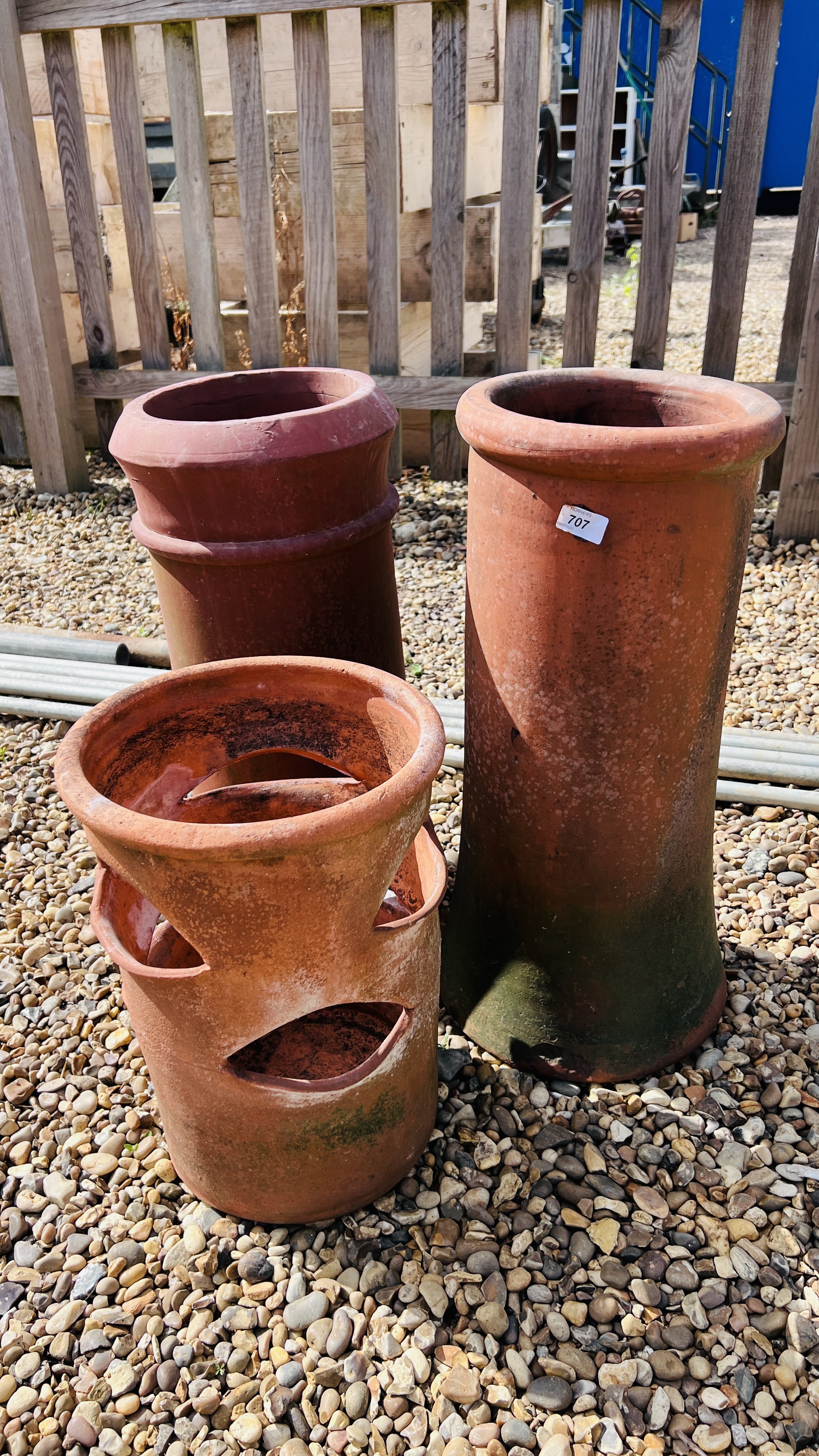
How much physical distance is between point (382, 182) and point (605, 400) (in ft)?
8.12

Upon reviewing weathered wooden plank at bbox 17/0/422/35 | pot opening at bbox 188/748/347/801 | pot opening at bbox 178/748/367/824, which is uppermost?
weathered wooden plank at bbox 17/0/422/35

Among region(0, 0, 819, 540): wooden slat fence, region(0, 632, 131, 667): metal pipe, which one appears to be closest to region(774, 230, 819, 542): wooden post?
region(0, 0, 819, 540): wooden slat fence

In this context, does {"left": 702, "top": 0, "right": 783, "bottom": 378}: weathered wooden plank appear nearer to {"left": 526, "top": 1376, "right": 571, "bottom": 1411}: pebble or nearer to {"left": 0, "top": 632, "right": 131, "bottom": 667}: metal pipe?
{"left": 0, "top": 632, "right": 131, "bottom": 667}: metal pipe

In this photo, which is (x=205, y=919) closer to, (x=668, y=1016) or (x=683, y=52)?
(x=668, y=1016)

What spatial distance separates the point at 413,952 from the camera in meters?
1.61

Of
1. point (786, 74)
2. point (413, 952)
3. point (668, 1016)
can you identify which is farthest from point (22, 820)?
point (786, 74)

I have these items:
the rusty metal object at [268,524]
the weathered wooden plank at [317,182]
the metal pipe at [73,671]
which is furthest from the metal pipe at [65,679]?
the weathered wooden plank at [317,182]

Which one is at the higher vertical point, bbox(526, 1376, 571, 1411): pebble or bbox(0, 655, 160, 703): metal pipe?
bbox(0, 655, 160, 703): metal pipe

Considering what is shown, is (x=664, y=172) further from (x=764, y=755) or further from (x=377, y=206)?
(x=764, y=755)

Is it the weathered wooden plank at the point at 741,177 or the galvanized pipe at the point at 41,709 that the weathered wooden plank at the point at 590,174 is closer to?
the weathered wooden plank at the point at 741,177

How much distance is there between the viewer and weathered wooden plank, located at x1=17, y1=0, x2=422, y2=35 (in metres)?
3.70

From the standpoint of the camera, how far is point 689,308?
7953 millimetres

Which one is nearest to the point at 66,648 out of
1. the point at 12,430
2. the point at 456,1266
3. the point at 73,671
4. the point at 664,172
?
the point at 73,671

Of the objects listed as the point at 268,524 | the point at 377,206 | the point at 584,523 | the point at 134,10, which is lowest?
the point at 268,524
